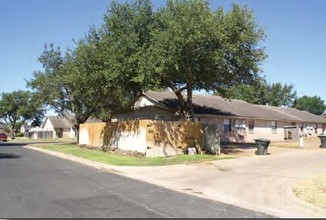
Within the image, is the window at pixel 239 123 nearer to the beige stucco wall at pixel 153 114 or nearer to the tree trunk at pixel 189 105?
the beige stucco wall at pixel 153 114

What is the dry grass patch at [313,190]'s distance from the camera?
12.6 m

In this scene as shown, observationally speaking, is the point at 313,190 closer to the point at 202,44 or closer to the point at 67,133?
the point at 202,44

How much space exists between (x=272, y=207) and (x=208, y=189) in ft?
12.1

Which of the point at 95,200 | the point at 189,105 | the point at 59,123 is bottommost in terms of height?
the point at 95,200

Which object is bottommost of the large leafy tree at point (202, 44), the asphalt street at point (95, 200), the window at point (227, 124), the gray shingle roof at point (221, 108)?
the asphalt street at point (95, 200)

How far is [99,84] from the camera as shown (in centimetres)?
3216

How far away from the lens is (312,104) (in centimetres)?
11338

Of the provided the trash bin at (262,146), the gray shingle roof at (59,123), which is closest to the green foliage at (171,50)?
the trash bin at (262,146)

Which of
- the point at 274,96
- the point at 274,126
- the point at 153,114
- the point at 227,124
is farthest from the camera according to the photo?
the point at 274,96

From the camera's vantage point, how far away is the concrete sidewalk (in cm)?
1235

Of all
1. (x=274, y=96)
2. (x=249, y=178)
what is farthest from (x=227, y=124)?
(x=274, y=96)

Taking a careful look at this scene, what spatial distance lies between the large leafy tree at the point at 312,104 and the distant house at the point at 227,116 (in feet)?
190

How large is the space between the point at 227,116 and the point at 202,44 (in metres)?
16.8

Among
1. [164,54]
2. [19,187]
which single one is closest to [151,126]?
[164,54]
